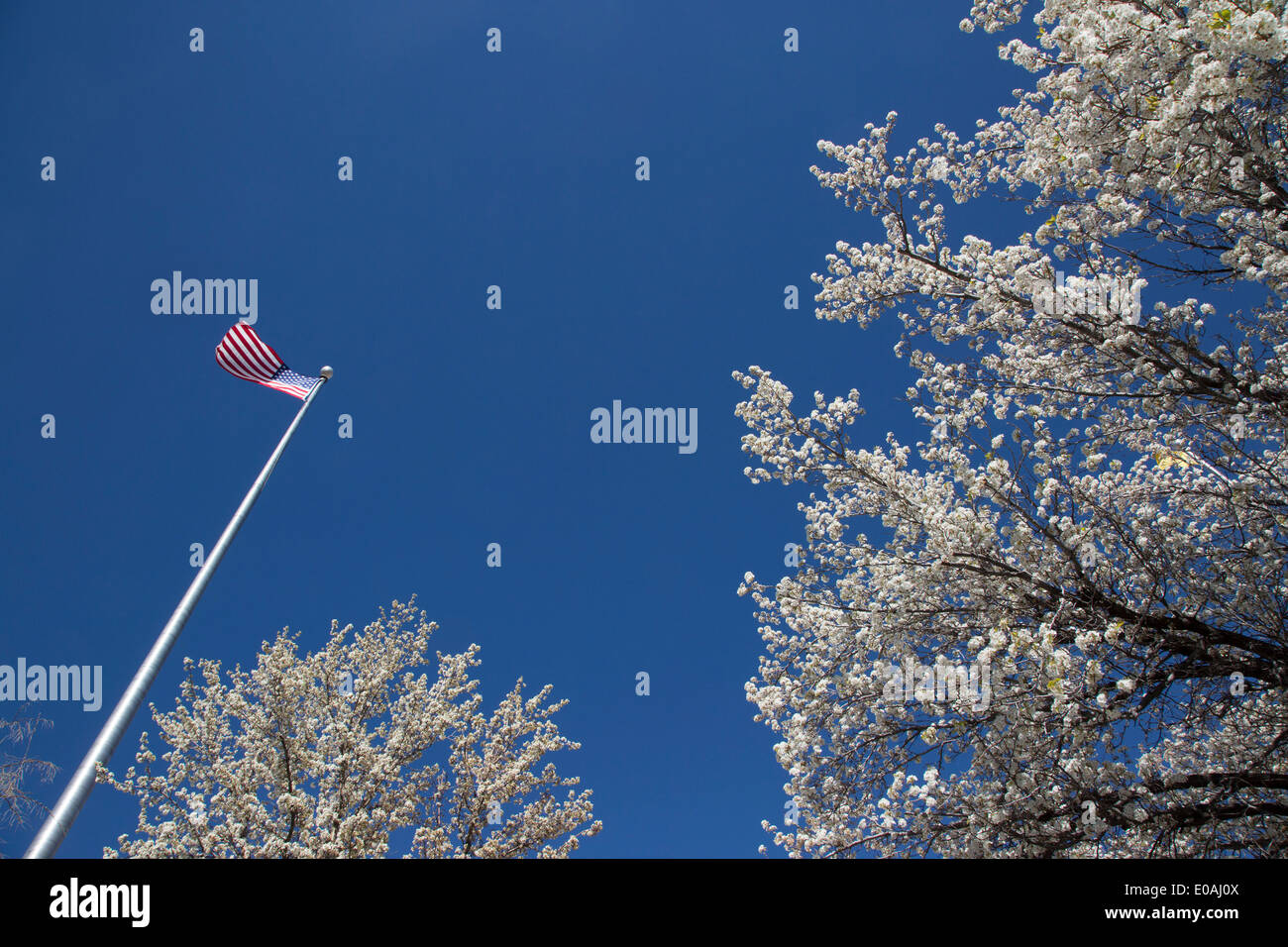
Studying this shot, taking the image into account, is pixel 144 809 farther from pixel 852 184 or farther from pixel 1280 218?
pixel 1280 218

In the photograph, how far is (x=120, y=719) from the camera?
468 centimetres

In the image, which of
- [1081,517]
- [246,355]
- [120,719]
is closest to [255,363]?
[246,355]

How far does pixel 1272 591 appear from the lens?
212 inches

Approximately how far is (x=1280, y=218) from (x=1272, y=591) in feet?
10.6

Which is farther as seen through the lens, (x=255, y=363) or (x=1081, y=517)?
(x=255, y=363)

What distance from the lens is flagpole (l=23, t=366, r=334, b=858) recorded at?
4020 millimetres

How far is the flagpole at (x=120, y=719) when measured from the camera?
4020 mm

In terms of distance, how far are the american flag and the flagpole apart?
3324 millimetres

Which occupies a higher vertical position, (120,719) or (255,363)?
(255,363)

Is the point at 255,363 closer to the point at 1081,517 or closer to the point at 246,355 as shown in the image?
the point at 246,355

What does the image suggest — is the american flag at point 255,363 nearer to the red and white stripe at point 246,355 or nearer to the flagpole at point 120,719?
the red and white stripe at point 246,355

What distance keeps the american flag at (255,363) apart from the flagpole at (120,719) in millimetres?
3324

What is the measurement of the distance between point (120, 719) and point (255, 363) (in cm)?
613
